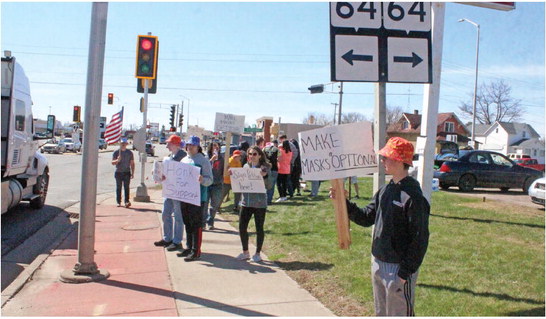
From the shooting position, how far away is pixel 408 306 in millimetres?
3617

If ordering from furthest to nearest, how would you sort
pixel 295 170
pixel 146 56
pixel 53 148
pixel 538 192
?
pixel 53 148 → pixel 295 170 → pixel 146 56 → pixel 538 192

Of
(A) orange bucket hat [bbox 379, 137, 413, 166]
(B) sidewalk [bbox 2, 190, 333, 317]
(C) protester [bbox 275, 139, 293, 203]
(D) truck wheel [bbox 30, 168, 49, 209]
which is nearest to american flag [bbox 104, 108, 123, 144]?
(D) truck wheel [bbox 30, 168, 49, 209]

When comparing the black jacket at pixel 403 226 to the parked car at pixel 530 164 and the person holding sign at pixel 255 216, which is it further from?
the parked car at pixel 530 164

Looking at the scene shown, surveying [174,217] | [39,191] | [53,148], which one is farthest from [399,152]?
[53,148]

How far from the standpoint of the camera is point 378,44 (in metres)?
4.55

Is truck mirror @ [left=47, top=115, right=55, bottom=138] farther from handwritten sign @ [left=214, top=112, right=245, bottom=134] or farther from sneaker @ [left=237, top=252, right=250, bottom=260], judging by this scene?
sneaker @ [left=237, top=252, right=250, bottom=260]

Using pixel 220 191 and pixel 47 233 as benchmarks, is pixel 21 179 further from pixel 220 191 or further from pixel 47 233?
pixel 220 191

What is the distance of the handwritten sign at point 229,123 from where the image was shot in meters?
13.5

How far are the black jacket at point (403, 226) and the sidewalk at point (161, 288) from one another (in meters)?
1.73

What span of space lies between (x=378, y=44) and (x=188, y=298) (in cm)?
330

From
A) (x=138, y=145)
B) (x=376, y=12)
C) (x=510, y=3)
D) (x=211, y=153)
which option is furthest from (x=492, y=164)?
(x=376, y=12)

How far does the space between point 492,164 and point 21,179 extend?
15.1m

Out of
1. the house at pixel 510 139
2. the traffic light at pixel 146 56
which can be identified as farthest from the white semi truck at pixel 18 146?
the house at pixel 510 139

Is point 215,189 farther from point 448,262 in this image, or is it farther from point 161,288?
point 448,262
